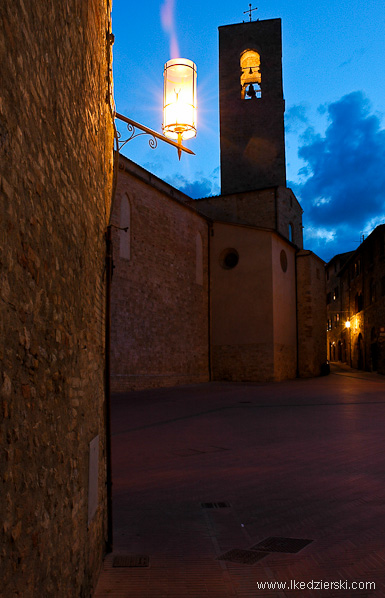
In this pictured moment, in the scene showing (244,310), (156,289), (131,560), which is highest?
(156,289)

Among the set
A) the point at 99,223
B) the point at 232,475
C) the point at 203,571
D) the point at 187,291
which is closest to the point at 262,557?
Result: the point at 203,571

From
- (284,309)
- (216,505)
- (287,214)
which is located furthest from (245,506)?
(287,214)

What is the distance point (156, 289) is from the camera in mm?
20391

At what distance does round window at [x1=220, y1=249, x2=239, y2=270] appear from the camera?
25.3 meters

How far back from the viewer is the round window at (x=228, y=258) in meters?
25.3

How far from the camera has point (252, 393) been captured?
17.7 metres

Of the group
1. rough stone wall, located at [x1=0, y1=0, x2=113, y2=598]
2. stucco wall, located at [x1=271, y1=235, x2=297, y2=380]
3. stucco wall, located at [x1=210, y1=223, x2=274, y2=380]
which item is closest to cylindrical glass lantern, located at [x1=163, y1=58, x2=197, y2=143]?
rough stone wall, located at [x1=0, y1=0, x2=113, y2=598]

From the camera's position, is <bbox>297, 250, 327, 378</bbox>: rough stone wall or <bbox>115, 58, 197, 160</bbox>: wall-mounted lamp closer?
<bbox>115, 58, 197, 160</bbox>: wall-mounted lamp

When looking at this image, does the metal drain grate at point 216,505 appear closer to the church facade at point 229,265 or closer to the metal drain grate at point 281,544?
the metal drain grate at point 281,544

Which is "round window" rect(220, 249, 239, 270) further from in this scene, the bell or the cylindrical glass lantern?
the cylindrical glass lantern

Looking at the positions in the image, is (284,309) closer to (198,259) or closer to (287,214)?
(198,259)

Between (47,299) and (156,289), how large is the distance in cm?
1814

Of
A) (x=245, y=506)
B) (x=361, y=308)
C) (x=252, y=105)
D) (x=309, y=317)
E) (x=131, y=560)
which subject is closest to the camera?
(x=131, y=560)

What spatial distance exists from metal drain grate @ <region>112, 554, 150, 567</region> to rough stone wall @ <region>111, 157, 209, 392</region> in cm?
1319
